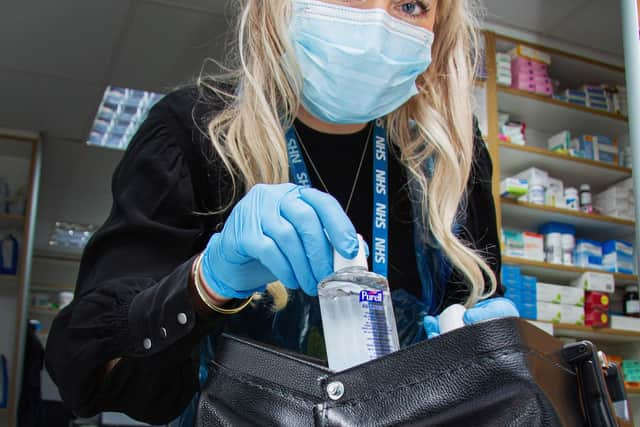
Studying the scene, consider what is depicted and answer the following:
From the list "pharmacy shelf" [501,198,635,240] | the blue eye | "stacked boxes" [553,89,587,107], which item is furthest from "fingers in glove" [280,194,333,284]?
"stacked boxes" [553,89,587,107]

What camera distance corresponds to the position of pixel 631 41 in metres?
1.75

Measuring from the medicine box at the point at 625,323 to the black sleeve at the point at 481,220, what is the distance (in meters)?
2.70

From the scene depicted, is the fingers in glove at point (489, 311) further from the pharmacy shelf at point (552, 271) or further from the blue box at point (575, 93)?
the blue box at point (575, 93)

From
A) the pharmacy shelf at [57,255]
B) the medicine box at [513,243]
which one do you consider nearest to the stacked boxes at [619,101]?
the medicine box at [513,243]

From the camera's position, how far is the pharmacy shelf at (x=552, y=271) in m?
3.39

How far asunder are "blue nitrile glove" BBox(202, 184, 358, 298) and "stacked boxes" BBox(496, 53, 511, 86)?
3095 mm

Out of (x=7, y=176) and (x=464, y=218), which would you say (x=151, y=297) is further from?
(x=7, y=176)

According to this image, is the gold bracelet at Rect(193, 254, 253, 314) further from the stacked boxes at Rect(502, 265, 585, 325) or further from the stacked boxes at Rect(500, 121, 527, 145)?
the stacked boxes at Rect(500, 121, 527, 145)

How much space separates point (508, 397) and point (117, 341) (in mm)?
471

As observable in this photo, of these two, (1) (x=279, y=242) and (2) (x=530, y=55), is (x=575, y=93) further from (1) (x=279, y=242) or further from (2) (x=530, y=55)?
(1) (x=279, y=242)

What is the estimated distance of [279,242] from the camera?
2.27ft

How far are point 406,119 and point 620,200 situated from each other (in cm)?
315

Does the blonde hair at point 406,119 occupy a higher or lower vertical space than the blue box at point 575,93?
lower

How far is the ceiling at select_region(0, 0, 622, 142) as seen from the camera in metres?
3.53
